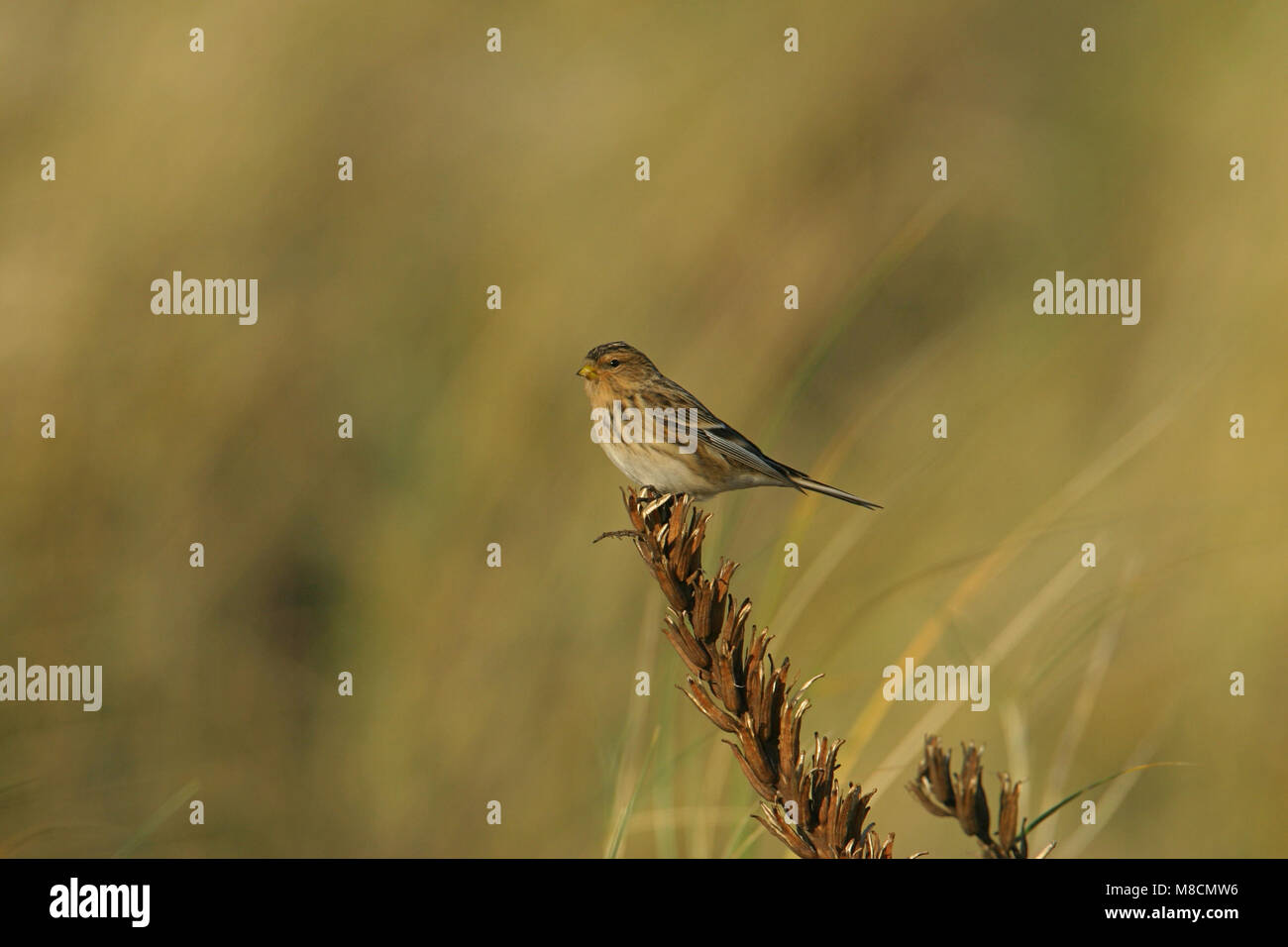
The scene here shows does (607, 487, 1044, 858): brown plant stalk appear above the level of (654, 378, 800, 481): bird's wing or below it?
below

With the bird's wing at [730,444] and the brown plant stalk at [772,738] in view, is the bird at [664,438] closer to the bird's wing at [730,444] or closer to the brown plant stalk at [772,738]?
the bird's wing at [730,444]

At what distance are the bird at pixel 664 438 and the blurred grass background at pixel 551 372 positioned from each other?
0.81 metres

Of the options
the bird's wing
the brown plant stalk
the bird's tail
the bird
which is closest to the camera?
the brown plant stalk

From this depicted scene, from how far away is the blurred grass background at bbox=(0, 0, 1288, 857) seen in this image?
5.86 metres

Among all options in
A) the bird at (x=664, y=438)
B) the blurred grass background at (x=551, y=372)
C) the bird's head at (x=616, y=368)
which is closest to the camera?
the bird at (x=664, y=438)

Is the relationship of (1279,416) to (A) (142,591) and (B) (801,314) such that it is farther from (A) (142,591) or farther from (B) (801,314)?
(A) (142,591)

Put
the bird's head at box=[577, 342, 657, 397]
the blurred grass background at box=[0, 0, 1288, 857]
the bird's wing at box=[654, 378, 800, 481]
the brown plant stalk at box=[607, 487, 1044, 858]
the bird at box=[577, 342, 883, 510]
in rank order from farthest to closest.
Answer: the blurred grass background at box=[0, 0, 1288, 857] → the bird's head at box=[577, 342, 657, 397] → the bird at box=[577, 342, 883, 510] → the bird's wing at box=[654, 378, 800, 481] → the brown plant stalk at box=[607, 487, 1044, 858]

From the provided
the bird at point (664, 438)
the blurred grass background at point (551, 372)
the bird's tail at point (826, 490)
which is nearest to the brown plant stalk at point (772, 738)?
the bird's tail at point (826, 490)

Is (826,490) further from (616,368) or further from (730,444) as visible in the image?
(616,368)

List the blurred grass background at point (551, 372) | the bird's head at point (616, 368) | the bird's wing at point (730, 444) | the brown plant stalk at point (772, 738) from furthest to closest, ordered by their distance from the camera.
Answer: the blurred grass background at point (551, 372) < the bird's head at point (616, 368) < the bird's wing at point (730, 444) < the brown plant stalk at point (772, 738)

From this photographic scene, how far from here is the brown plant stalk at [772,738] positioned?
1.94 metres

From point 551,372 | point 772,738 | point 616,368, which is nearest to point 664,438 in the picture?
point 616,368

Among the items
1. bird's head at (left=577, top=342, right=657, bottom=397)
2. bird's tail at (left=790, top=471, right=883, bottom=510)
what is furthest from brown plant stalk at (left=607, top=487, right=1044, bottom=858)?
bird's head at (left=577, top=342, right=657, bottom=397)

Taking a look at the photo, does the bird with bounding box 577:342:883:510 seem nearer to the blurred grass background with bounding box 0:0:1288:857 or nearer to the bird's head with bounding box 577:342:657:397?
the bird's head with bounding box 577:342:657:397
